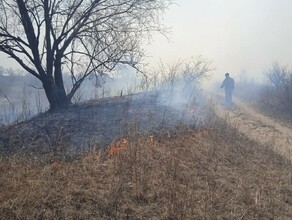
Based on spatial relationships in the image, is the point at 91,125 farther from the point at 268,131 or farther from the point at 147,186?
the point at 268,131

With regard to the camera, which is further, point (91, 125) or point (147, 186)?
point (91, 125)

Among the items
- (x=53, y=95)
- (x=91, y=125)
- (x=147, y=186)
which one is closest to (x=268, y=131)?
(x=91, y=125)

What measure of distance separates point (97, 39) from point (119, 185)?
7736 millimetres

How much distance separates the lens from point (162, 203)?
15.3 ft

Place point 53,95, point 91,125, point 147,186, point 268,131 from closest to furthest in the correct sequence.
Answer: point 147,186 → point 91,125 → point 53,95 → point 268,131

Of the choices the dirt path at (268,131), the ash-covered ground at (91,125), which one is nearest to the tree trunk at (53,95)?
the ash-covered ground at (91,125)

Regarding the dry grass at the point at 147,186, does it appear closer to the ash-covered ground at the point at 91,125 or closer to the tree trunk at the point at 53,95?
the ash-covered ground at the point at 91,125

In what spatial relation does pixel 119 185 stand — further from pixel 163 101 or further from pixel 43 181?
pixel 163 101

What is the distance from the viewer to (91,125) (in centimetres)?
861

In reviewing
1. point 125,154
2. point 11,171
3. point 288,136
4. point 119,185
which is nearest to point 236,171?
point 125,154

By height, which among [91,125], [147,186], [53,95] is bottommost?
[147,186]

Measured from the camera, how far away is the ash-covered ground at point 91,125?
22.7 feet

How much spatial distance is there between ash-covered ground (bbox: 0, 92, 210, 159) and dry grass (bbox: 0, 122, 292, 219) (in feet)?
2.66

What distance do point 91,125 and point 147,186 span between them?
394 centimetres
